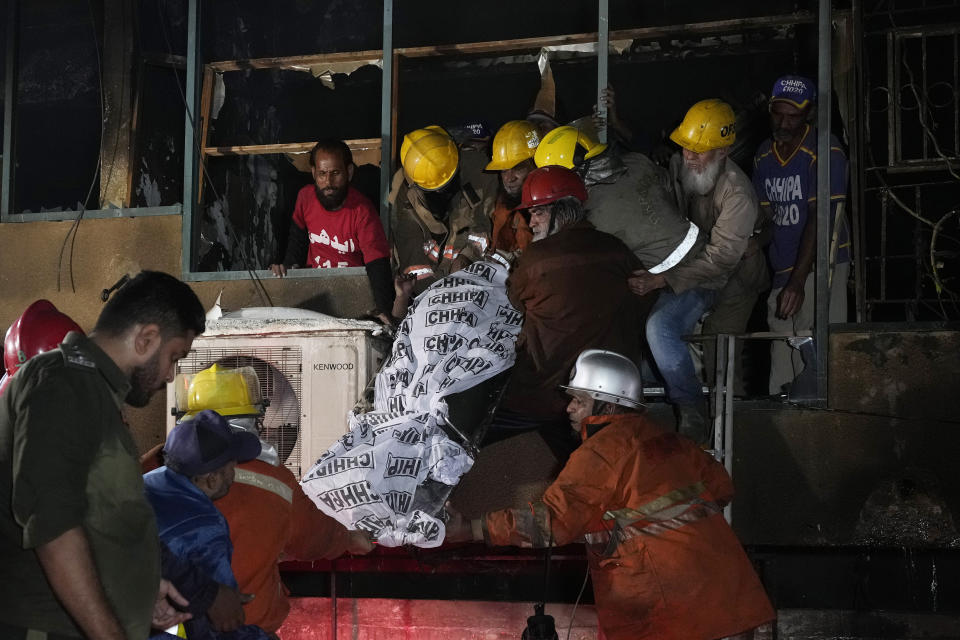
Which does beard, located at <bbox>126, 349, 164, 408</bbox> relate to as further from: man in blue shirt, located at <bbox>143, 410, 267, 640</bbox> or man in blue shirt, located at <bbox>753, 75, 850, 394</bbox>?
man in blue shirt, located at <bbox>753, 75, 850, 394</bbox>

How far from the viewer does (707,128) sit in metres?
6.46

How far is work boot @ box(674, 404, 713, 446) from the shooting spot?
19.8ft

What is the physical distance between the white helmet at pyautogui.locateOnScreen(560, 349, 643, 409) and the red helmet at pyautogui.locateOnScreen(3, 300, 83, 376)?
8.24 ft

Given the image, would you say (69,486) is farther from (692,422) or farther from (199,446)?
(692,422)

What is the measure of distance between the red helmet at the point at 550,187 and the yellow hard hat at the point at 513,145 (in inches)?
36.9

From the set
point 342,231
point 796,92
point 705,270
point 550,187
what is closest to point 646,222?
point 705,270

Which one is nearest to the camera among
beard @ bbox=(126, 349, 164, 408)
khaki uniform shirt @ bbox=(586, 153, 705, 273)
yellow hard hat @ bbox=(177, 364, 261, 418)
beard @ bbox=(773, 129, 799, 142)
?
beard @ bbox=(126, 349, 164, 408)

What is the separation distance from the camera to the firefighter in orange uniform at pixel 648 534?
460 cm

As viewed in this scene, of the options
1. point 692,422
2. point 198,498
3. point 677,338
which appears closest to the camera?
point 198,498

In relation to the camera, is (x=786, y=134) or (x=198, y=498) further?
(x=786, y=134)

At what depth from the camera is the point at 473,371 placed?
5.80 meters

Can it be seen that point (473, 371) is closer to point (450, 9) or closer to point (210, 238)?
point (210, 238)

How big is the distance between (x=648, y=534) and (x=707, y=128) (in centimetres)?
282

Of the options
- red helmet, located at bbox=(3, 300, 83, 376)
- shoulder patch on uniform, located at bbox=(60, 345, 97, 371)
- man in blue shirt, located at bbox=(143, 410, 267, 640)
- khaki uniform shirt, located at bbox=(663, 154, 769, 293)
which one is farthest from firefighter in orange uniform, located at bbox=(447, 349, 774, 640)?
red helmet, located at bbox=(3, 300, 83, 376)
